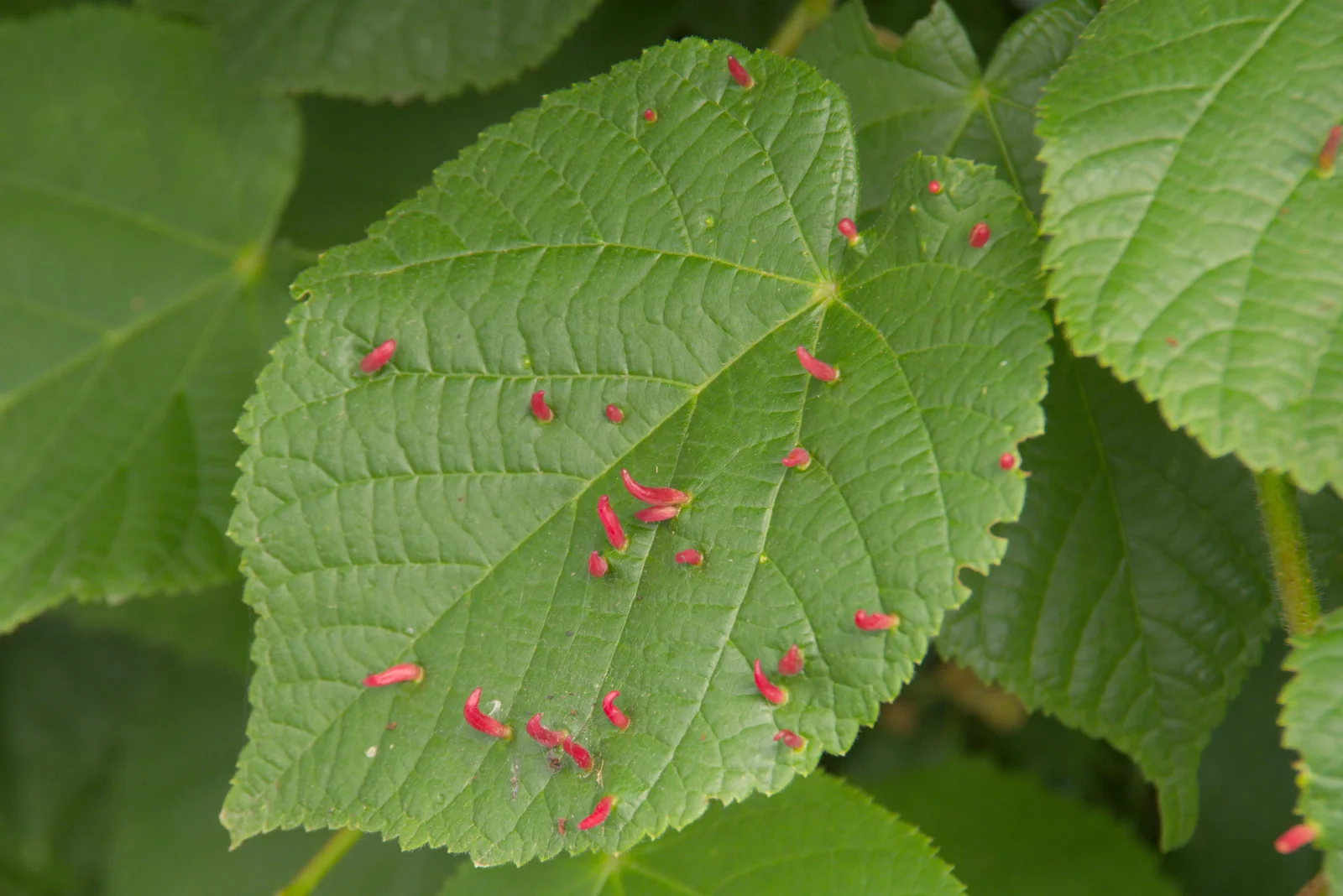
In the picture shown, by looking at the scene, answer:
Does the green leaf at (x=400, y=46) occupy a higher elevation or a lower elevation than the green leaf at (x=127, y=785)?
higher

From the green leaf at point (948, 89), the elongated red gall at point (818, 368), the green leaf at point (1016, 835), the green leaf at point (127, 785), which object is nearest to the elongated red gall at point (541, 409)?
the elongated red gall at point (818, 368)

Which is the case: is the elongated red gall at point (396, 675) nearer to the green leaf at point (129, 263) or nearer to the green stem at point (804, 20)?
the green leaf at point (129, 263)

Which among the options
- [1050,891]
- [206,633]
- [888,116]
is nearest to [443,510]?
[888,116]

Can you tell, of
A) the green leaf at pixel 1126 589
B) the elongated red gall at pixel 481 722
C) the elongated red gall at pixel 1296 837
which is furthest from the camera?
the green leaf at pixel 1126 589

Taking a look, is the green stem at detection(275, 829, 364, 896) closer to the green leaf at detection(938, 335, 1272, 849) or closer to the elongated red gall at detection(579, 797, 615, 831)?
the elongated red gall at detection(579, 797, 615, 831)

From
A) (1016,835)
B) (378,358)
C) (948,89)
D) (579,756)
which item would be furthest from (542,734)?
(1016,835)

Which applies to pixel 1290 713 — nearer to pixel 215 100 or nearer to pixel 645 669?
pixel 645 669

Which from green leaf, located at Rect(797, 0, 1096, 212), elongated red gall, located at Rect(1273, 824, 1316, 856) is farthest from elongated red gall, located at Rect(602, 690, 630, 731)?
green leaf, located at Rect(797, 0, 1096, 212)
